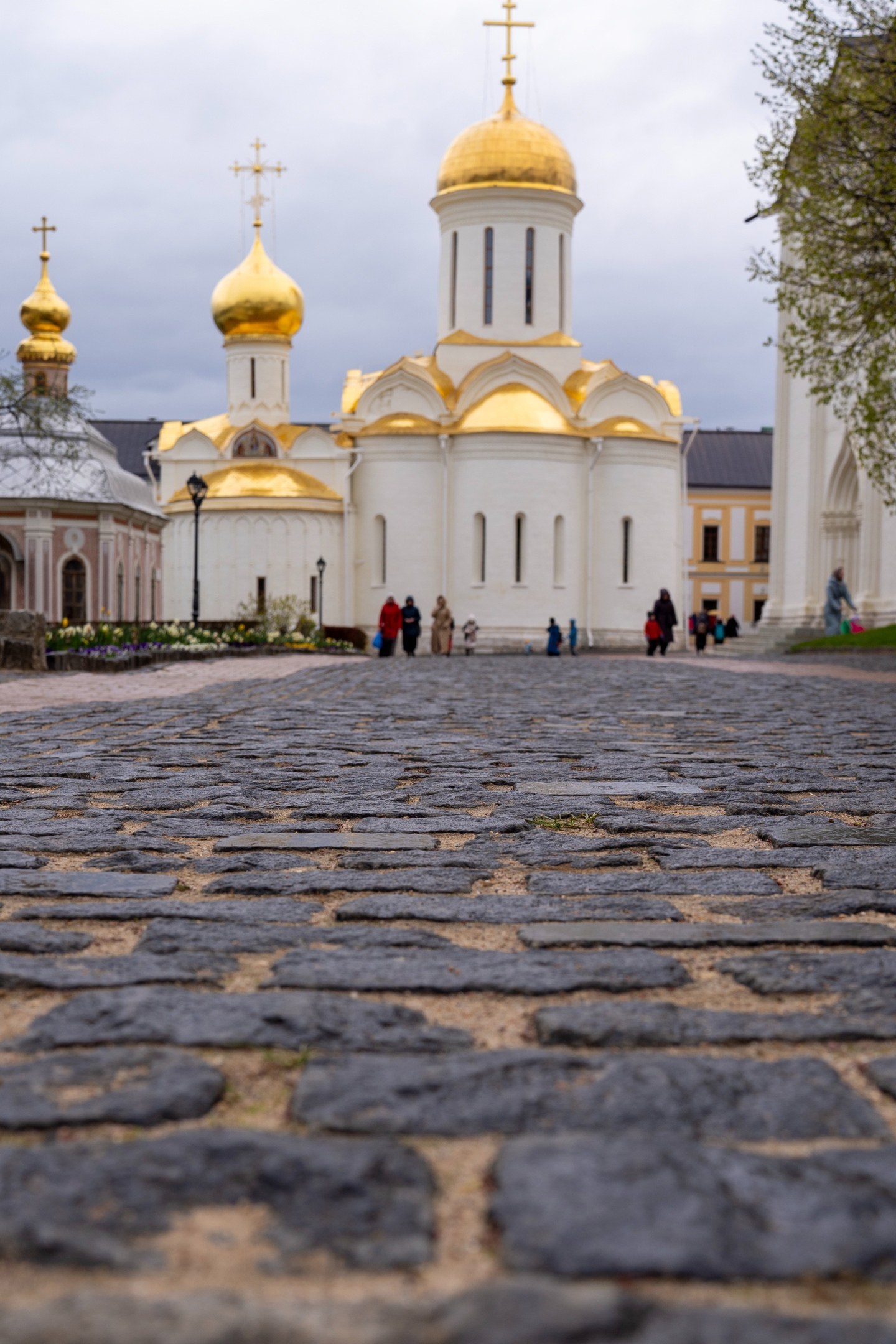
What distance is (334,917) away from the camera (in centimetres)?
350

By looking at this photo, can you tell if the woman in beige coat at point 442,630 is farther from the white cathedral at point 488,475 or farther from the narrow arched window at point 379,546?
the narrow arched window at point 379,546

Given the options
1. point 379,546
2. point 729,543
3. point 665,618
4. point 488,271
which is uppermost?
point 488,271

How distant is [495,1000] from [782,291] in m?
18.6

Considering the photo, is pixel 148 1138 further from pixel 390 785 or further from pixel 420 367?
pixel 420 367

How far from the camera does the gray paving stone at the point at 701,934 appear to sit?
3191 mm

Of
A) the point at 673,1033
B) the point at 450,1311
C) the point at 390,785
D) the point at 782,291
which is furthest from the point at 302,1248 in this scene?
the point at 782,291

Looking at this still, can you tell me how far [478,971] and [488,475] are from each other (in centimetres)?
4296

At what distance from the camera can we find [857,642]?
90.7 ft

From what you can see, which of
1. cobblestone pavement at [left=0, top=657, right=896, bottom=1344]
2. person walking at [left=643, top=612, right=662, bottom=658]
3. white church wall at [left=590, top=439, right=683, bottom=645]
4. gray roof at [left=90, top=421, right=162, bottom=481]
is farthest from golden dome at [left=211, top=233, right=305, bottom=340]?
cobblestone pavement at [left=0, top=657, right=896, bottom=1344]

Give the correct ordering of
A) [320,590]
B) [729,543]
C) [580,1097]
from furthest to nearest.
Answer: [729,543] → [320,590] → [580,1097]

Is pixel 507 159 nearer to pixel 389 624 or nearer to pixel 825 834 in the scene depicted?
pixel 389 624

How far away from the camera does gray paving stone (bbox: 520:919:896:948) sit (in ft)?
10.5

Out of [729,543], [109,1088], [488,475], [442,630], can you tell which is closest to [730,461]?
[729,543]

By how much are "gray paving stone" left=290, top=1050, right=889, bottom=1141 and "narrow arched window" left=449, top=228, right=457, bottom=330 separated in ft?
159
